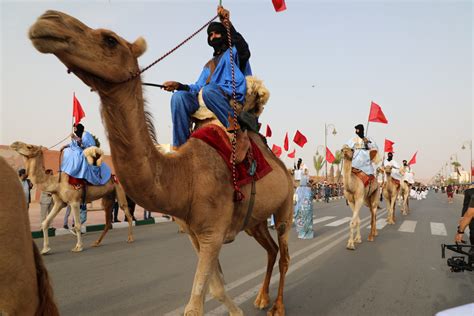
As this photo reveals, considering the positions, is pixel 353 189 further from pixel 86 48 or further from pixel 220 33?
pixel 86 48

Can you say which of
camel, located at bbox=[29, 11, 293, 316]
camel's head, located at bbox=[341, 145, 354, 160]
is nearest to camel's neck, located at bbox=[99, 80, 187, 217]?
camel, located at bbox=[29, 11, 293, 316]

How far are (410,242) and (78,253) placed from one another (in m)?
8.11

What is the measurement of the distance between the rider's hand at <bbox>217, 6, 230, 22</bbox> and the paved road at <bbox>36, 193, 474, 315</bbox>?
10.1ft

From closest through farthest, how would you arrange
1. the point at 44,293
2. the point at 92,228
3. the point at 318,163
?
the point at 44,293 → the point at 92,228 → the point at 318,163

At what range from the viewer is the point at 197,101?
3.13 m

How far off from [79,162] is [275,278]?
17.9 feet

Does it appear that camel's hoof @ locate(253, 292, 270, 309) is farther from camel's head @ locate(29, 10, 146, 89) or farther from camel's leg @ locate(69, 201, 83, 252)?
camel's leg @ locate(69, 201, 83, 252)

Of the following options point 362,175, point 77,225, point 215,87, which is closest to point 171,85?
point 215,87

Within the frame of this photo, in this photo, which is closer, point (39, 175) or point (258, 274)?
point (258, 274)

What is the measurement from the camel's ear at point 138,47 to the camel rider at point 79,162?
6.65 meters

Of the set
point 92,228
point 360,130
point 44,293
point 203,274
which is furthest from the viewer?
point 92,228

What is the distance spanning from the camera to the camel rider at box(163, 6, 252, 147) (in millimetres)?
2992

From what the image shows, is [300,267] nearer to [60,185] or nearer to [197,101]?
[197,101]

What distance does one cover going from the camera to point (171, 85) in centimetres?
275
